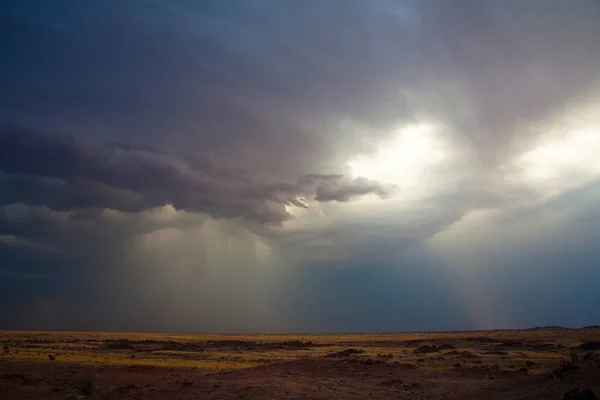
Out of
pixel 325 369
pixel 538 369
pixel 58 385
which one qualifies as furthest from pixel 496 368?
pixel 58 385

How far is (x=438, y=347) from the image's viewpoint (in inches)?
3241

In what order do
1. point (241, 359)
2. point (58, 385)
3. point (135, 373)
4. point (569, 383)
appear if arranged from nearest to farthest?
1. point (569, 383)
2. point (58, 385)
3. point (135, 373)
4. point (241, 359)

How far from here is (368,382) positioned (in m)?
39.6

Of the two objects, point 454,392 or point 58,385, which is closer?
Result: point 454,392

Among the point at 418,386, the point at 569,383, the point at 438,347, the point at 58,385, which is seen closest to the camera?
the point at 569,383

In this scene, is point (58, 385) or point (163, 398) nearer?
point (163, 398)

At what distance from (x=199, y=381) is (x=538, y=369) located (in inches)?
1413

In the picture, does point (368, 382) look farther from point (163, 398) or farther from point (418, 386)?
point (163, 398)

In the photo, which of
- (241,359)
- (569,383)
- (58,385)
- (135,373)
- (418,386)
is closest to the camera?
(569,383)

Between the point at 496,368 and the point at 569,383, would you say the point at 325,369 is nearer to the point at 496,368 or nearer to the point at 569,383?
the point at 496,368

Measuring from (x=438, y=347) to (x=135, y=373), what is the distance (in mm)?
57538

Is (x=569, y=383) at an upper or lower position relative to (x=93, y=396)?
upper

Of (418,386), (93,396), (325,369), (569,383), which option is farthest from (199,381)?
(569,383)

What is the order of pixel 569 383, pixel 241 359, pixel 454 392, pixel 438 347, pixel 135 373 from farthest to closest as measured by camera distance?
pixel 438 347 < pixel 241 359 < pixel 135 373 < pixel 454 392 < pixel 569 383
